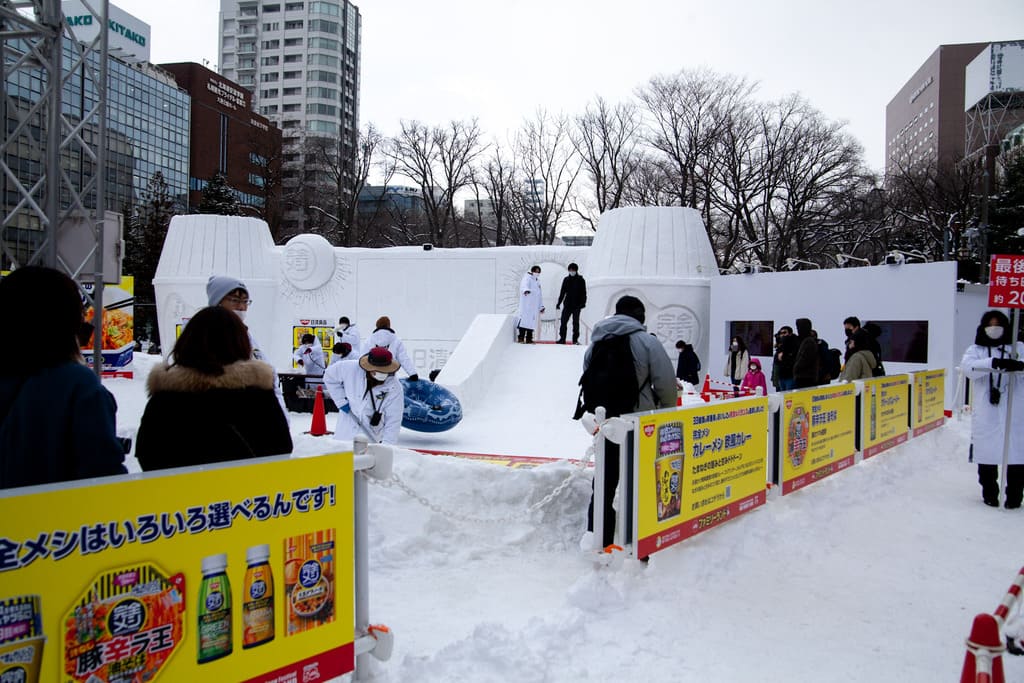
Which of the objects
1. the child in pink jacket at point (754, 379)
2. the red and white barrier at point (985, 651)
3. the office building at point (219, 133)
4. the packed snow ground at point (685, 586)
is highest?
the office building at point (219, 133)

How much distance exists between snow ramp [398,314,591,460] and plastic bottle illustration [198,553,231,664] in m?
Result: 6.96

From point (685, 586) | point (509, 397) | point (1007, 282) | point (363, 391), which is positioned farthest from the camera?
point (509, 397)

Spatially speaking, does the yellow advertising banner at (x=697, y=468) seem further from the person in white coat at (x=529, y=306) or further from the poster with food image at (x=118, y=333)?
the poster with food image at (x=118, y=333)

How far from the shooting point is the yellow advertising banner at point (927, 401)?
9691 mm

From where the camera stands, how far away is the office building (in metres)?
57.8

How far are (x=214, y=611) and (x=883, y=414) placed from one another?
316 inches

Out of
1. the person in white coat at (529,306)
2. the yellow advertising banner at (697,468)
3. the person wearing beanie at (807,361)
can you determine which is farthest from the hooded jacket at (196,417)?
the person in white coat at (529,306)

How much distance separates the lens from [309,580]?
8.88ft

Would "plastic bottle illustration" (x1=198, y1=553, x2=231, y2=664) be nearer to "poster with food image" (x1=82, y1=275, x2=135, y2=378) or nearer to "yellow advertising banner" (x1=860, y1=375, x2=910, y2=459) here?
"yellow advertising banner" (x1=860, y1=375, x2=910, y2=459)

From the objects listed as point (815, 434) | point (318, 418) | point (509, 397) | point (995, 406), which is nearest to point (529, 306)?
point (509, 397)

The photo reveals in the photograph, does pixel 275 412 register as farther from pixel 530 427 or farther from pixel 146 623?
pixel 530 427

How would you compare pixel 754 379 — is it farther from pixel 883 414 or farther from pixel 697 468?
pixel 697 468

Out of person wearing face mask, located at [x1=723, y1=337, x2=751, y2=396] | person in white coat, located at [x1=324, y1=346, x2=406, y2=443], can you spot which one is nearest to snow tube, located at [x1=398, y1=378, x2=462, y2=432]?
person in white coat, located at [x1=324, y1=346, x2=406, y2=443]

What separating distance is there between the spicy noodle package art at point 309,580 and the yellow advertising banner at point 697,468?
2.00 metres
